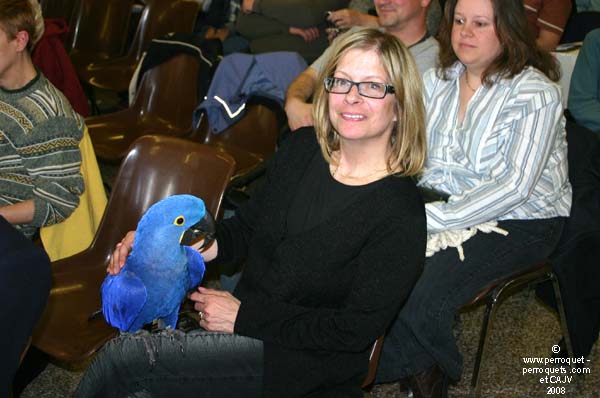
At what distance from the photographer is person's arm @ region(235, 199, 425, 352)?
5.06ft

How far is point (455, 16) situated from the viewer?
2.28m

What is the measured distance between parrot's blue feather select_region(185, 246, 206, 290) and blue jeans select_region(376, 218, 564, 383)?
634 mm

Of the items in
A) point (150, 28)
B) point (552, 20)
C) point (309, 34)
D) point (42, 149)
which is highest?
point (42, 149)

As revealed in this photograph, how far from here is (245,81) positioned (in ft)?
10.4

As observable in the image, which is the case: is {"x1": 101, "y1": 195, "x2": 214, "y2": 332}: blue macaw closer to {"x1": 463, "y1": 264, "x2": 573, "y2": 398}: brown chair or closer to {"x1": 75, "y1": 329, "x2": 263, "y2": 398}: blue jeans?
{"x1": 75, "y1": 329, "x2": 263, "y2": 398}: blue jeans

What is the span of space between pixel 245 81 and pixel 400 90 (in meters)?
1.61

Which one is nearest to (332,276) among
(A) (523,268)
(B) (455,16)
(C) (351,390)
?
(C) (351,390)

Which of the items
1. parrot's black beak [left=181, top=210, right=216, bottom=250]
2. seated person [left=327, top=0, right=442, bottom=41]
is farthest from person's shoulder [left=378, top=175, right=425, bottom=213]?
seated person [left=327, top=0, right=442, bottom=41]

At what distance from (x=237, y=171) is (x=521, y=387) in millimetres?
1288

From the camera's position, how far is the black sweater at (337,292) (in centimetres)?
155

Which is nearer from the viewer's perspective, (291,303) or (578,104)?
(291,303)

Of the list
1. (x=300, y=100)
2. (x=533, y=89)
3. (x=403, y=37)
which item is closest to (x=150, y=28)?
(x=300, y=100)

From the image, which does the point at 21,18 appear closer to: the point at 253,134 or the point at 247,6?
the point at 253,134

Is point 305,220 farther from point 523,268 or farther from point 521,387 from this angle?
point 521,387
